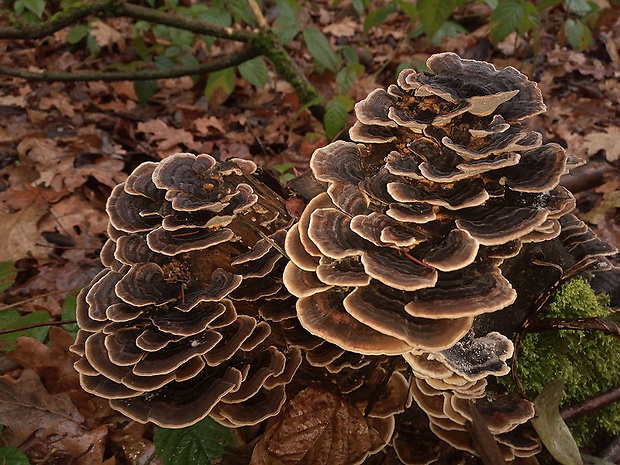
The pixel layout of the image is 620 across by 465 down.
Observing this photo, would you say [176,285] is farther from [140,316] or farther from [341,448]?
[341,448]

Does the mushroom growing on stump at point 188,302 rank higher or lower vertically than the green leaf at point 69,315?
higher

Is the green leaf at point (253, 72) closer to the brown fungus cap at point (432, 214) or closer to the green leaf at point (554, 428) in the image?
the brown fungus cap at point (432, 214)

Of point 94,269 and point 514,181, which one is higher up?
point 514,181

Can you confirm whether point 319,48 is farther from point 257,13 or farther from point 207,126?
point 207,126

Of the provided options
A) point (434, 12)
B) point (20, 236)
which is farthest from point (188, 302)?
point (434, 12)

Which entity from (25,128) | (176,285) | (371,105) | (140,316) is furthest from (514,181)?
(25,128)

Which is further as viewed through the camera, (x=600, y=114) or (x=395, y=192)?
(x=600, y=114)

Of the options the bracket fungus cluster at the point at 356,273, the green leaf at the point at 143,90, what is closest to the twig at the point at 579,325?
the bracket fungus cluster at the point at 356,273
